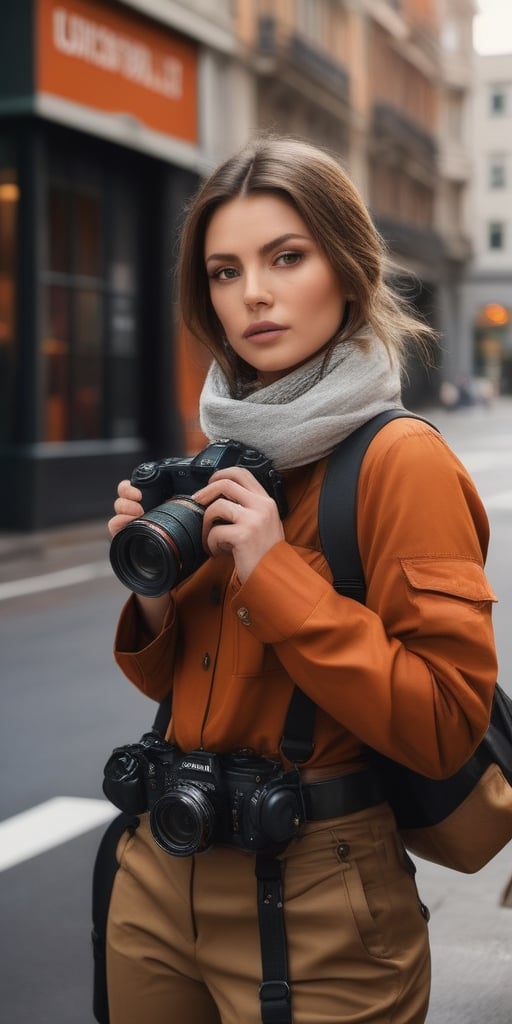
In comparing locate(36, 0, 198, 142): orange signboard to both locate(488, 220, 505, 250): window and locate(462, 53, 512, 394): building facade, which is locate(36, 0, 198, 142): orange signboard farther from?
locate(488, 220, 505, 250): window

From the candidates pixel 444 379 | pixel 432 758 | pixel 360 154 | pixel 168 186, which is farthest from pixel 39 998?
pixel 444 379

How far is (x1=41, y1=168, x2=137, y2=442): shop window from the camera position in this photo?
587 inches

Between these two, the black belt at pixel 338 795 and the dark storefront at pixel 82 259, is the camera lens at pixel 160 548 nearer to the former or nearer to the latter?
the black belt at pixel 338 795

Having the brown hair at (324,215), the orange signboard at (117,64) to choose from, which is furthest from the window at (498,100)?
the brown hair at (324,215)

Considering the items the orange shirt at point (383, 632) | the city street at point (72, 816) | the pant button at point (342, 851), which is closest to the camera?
the orange shirt at point (383, 632)

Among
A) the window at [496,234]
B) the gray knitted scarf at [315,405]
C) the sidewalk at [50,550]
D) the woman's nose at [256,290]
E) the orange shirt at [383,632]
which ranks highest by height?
the window at [496,234]

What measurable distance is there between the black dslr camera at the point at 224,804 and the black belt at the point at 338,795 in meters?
0.02

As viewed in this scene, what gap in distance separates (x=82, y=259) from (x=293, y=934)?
14368mm

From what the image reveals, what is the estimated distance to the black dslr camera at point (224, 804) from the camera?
166 centimetres

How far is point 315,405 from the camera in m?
1.71

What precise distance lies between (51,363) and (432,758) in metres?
13.6

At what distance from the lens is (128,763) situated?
1.82 meters

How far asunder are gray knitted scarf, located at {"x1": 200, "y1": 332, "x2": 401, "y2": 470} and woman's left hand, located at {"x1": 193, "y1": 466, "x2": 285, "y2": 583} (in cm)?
8

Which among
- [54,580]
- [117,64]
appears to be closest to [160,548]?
[54,580]
